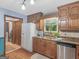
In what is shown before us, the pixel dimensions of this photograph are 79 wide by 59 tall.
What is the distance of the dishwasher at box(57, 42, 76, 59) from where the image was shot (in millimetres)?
3130

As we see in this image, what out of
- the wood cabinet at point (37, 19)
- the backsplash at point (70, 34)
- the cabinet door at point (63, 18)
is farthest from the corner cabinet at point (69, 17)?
the wood cabinet at point (37, 19)

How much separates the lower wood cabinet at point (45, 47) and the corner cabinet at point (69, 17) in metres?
0.87

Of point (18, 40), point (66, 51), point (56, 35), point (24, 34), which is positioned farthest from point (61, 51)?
point (18, 40)

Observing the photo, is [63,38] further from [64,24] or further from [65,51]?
[65,51]

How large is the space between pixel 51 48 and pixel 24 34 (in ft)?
7.55

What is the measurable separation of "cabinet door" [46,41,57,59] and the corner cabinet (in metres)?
0.80

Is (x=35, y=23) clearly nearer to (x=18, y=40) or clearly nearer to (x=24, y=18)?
(x=24, y=18)

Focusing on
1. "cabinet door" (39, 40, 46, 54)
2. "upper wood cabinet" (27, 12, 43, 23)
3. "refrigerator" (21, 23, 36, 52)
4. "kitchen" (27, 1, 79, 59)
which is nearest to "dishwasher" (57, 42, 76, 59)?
"kitchen" (27, 1, 79, 59)

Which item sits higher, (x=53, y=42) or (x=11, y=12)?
(x=11, y=12)

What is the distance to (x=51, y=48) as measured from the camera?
3.99m

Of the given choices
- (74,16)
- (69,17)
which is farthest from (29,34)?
(74,16)

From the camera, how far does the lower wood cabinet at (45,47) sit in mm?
3895

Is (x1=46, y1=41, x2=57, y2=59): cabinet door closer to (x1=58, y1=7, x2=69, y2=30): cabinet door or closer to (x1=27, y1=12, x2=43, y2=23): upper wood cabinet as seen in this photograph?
(x1=58, y1=7, x2=69, y2=30): cabinet door

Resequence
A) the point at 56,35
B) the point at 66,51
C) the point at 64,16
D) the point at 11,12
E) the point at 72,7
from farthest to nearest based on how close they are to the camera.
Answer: the point at 11,12, the point at 56,35, the point at 64,16, the point at 72,7, the point at 66,51
